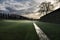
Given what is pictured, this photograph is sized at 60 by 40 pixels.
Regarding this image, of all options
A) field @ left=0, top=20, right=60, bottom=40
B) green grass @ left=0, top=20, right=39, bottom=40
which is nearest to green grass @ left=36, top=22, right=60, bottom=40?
field @ left=0, top=20, right=60, bottom=40

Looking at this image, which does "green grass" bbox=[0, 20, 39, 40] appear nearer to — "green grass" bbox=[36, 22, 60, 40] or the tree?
"green grass" bbox=[36, 22, 60, 40]

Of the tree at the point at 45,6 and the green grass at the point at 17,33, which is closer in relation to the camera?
the green grass at the point at 17,33

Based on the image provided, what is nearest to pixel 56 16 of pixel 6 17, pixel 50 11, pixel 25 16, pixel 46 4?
pixel 50 11

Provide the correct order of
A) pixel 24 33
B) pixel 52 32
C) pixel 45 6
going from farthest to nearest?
pixel 45 6 < pixel 52 32 < pixel 24 33

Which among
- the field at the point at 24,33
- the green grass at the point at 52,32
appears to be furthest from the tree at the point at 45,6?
the field at the point at 24,33

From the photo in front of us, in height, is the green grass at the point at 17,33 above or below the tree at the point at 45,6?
below

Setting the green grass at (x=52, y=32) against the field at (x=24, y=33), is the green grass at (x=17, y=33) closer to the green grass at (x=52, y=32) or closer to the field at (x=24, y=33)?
the field at (x=24, y=33)

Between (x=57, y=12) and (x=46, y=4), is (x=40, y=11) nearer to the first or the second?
(x=46, y=4)

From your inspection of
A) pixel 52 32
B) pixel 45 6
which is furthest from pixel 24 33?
pixel 45 6

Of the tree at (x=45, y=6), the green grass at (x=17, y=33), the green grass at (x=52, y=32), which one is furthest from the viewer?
the tree at (x=45, y=6)

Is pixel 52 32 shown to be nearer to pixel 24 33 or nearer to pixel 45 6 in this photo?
pixel 24 33

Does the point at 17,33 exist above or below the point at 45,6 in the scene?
below

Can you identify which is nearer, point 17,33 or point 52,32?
point 17,33

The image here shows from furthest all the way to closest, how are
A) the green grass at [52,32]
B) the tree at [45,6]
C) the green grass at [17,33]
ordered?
1. the tree at [45,6]
2. the green grass at [52,32]
3. the green grass at [17,33]
